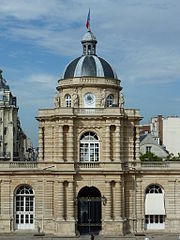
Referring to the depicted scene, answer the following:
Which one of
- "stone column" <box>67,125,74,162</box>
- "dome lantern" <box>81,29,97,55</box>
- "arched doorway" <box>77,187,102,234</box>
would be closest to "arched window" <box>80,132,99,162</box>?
"stone column" <box>67,125,74,162</box>

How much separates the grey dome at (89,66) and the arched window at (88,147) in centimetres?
614

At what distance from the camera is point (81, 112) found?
1870 inches

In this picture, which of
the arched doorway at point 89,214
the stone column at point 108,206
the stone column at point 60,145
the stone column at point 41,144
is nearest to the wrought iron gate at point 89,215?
the arched doorway at point 89,214

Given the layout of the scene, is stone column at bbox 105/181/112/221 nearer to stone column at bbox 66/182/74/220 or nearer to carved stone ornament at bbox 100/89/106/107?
stone column at bbox 66/182/74/220

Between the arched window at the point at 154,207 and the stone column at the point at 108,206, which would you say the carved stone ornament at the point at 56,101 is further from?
the arched window at the point at 154,207

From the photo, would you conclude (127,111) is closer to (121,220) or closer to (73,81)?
(73,81)

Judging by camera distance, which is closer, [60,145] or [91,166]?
[60,145]

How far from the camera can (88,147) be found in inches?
1865

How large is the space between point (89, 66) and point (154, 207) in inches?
572

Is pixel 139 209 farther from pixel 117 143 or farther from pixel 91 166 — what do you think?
pixel 117 143

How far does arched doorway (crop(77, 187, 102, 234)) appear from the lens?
156 feet

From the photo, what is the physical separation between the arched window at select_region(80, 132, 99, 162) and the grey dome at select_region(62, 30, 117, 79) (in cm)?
614

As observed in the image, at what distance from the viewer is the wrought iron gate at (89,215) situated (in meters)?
47.6

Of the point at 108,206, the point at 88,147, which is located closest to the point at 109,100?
the point at 88,147
